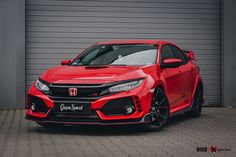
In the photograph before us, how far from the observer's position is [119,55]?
37.5 feet

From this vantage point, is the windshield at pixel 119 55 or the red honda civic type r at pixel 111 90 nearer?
the red honda civic type r at pixel 111 90

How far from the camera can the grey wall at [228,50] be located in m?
16.2

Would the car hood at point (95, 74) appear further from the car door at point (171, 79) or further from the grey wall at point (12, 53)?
the grey wall at point (12, 53)

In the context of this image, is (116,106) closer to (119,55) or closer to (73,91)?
(73,91)

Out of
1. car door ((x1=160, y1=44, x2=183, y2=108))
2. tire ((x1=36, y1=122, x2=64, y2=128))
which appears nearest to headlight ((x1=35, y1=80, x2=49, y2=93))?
tire ((x1=36, y1=122, x2=64, y2=128))

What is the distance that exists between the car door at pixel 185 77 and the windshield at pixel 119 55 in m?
0.89

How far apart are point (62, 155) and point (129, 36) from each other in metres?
8.28

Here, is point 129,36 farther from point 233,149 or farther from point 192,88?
point 233,149

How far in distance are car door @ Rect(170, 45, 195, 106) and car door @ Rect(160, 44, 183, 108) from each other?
0.08 metres

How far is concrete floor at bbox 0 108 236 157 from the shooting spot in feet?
27.0

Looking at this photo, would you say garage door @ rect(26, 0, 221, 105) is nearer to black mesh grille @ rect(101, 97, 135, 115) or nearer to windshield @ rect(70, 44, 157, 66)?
windshield @ rect(70, 44, 157, 66)

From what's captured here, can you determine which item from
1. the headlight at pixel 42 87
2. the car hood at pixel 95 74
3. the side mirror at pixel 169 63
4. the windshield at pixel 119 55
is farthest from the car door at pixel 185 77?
the headlight at pixel 42 87

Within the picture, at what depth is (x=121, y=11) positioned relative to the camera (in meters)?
15.9

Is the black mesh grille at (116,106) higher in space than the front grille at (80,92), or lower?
lower
